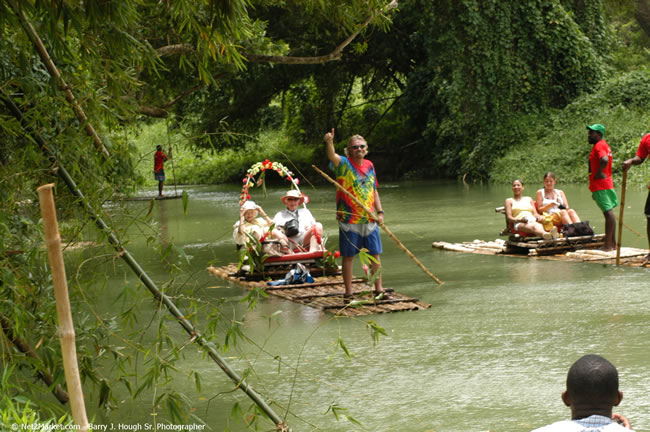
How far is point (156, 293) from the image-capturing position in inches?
201

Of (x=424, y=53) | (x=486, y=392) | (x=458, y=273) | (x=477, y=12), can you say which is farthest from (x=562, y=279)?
(x=424, y=53)

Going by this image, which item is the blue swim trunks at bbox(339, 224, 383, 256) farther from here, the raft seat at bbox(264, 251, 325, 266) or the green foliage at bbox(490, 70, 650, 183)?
the green foliage at bbox(490, 70, 650, 183)

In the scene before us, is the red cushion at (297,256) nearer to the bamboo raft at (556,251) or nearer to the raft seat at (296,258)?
the raft seat at (296,258)

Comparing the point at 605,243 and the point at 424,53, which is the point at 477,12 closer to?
the point at 424,53

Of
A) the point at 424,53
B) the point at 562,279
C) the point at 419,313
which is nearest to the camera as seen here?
the point at 419,313

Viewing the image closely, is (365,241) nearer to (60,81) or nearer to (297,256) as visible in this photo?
(297,256)

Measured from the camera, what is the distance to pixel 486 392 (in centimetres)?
618

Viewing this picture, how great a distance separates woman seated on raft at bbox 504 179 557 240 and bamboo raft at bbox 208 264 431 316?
2966mm

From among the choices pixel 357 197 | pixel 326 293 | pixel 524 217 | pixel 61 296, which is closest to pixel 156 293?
pixel 61 296

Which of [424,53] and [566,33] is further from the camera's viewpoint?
[424,53]

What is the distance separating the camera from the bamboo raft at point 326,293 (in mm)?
9289

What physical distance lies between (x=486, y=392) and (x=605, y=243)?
6768 millimetres

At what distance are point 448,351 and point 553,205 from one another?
671cm

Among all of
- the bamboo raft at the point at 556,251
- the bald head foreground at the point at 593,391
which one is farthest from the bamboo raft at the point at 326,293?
the bald head foreground at the point at 593,391
